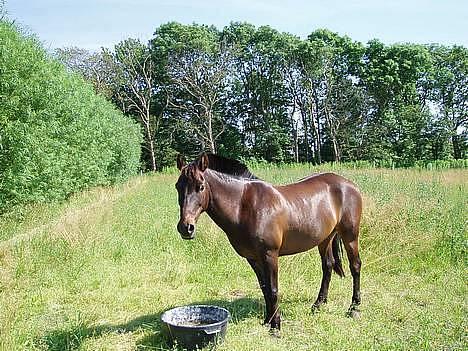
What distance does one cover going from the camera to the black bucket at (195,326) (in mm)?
3840

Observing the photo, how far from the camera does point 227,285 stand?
5805 millimetres

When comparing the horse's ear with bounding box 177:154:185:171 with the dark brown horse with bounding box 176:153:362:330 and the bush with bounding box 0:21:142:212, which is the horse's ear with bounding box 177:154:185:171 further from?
the bush with bounding box 0:21:142:212

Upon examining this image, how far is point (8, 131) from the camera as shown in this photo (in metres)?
8.17

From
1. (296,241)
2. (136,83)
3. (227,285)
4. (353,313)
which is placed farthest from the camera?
(136,83)

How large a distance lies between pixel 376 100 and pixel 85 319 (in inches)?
1299

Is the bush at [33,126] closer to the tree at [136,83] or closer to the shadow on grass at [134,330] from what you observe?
the shadow on grass at [134,330]

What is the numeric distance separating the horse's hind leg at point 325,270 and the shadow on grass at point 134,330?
670 millimetres

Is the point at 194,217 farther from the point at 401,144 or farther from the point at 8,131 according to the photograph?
the point at 401,144

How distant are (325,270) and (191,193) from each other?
2.11 m

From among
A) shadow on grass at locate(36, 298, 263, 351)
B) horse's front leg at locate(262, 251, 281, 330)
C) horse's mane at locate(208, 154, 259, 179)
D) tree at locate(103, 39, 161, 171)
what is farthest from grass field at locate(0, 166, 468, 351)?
tree at locate(103, 39, 161, 171)

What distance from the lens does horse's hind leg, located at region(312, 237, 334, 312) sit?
4.99 metres

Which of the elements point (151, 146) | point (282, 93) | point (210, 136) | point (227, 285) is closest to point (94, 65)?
point (151, 146)

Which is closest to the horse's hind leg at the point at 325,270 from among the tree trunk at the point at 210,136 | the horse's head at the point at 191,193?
the horse's head at the point at 191,193

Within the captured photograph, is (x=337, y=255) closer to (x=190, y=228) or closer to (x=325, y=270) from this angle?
(x=325, y=270)
